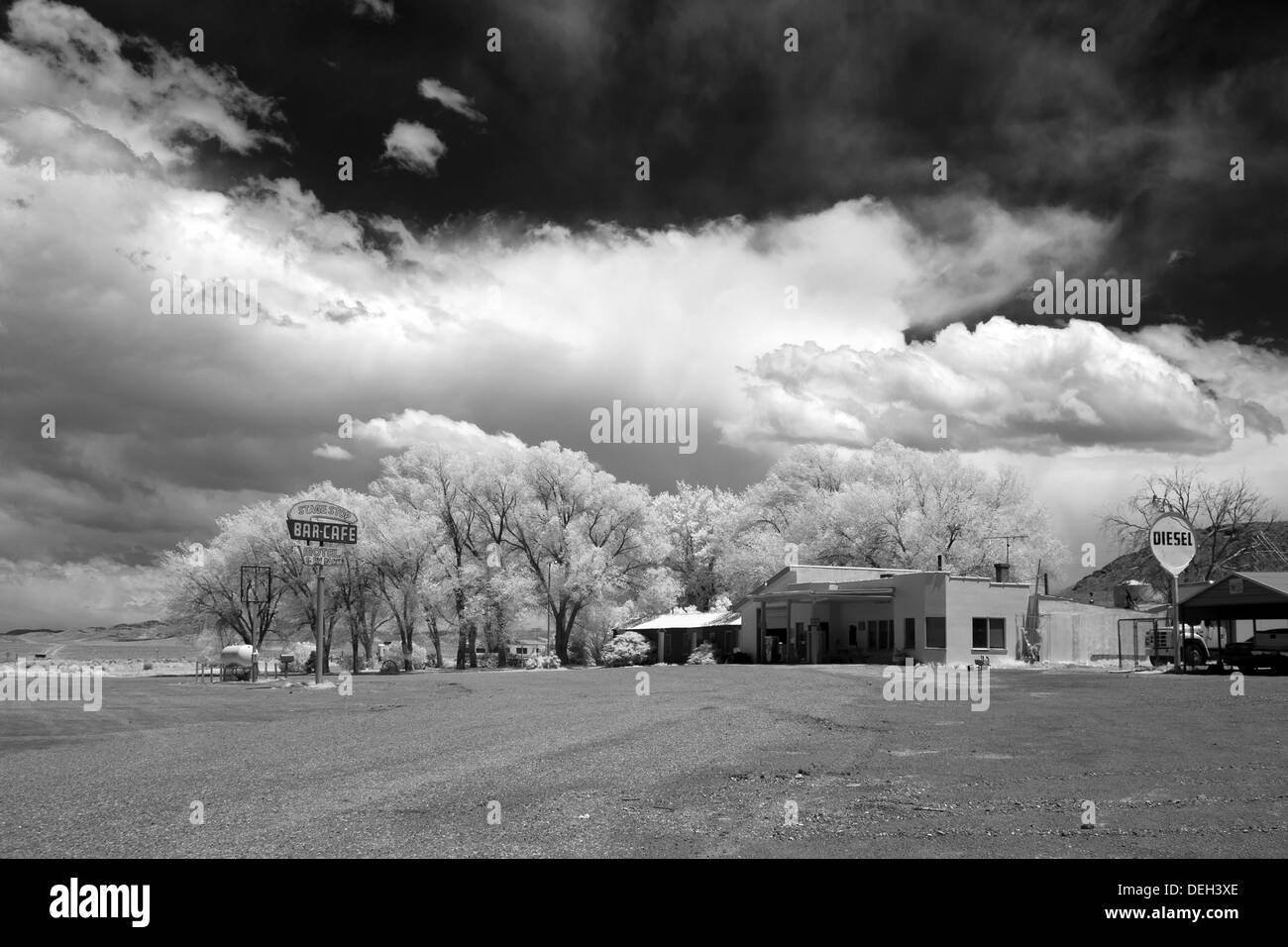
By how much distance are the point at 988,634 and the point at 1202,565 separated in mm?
49545

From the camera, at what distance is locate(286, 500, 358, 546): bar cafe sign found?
43375 millimetres

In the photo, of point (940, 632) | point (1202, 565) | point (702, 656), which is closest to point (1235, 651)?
point (940, 632)

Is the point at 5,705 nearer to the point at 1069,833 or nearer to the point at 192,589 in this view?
the point at 1069,833

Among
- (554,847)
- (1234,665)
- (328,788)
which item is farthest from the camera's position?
(1234,665)

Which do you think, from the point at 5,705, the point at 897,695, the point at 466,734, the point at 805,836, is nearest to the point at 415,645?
the point at 5,705

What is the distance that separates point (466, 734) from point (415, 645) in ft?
172

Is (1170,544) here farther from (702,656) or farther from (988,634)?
(702,656)

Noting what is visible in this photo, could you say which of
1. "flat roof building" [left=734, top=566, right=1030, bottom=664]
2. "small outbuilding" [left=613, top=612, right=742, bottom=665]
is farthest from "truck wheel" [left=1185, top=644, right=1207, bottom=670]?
"small outbuilding" [left=613, top=612, right=742, bottom=665]

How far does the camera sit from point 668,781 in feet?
40.8

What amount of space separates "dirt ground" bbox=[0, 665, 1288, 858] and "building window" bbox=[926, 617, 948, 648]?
22.1m

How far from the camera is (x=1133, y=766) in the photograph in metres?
13.0

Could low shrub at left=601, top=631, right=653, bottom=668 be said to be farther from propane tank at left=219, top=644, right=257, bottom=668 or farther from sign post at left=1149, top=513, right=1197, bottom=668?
sign post at left=1149, top=513, right=1197, bottom=668

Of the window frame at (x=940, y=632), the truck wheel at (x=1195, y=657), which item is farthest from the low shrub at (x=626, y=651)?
the truck wheel at (x=1195, y=657)

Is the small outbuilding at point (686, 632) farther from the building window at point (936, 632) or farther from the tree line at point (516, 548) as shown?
the building window at point (936, 632)
